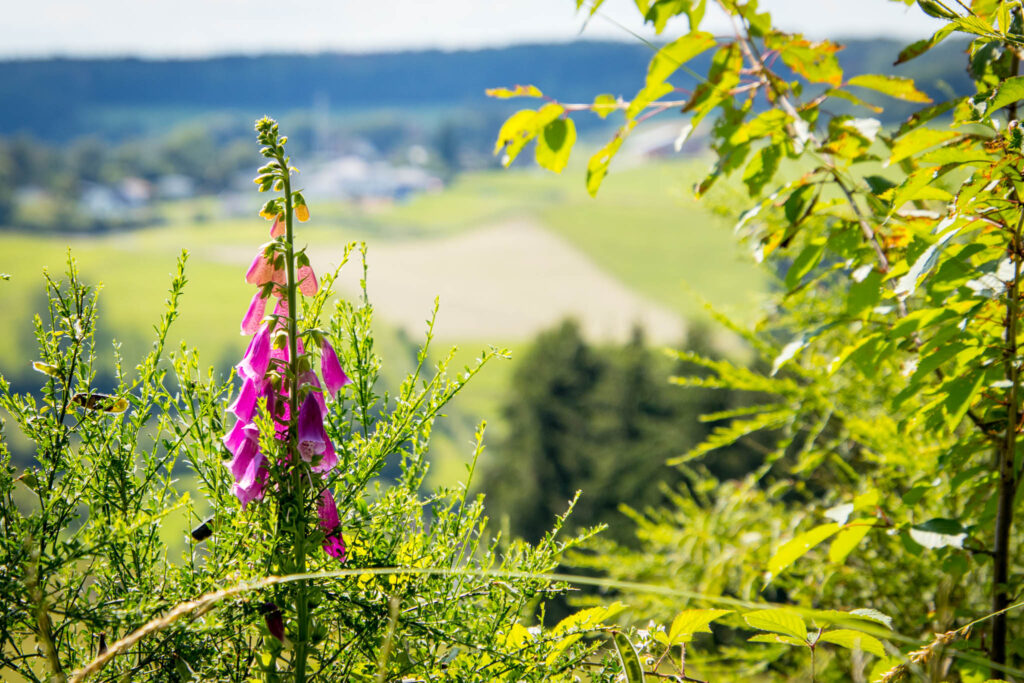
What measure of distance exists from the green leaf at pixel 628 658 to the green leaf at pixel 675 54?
92 centimetres

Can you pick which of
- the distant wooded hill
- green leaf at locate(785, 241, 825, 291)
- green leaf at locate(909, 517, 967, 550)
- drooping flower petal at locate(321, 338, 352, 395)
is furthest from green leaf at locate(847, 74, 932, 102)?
the distant wooded hill

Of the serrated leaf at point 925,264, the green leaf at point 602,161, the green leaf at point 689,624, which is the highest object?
the green leaf at point 602,161

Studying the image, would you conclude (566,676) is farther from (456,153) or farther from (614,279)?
(456,153)

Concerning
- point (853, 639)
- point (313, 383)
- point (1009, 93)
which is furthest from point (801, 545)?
point (313, 383)

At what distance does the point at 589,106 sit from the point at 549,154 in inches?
4.9

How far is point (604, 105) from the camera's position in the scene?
142 centimetres

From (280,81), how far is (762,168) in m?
122

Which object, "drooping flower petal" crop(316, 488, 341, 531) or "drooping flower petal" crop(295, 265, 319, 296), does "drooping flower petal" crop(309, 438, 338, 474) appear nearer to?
"drooping flower petal" crop(316, 488, 341, 531)

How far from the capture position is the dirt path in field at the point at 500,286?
2596 inches

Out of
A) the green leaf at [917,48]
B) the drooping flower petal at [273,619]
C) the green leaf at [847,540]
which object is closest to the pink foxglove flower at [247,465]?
the drooping flower petal at [273,619]

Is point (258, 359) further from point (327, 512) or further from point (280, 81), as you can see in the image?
point (280, 81)

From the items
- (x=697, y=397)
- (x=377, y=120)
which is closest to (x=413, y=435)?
(x=697, y=397)

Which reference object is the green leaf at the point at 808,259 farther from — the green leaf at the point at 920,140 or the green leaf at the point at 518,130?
the green leaf at the point at 518,130

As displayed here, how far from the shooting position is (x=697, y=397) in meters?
20.2
